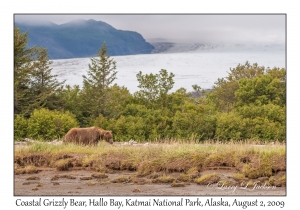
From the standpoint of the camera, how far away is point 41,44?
3469 centimetres

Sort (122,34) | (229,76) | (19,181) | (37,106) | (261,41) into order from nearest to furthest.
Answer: (19,181)
(122,34)
(37,106)
(261,41)
(229,76)

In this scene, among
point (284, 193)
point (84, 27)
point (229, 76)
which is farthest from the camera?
point (229, 76)

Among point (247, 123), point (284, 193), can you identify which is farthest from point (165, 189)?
point (247, 123)

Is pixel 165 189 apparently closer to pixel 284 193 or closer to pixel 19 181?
pixel 284 193

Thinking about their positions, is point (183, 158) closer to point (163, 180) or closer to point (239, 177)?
point (163, 180)

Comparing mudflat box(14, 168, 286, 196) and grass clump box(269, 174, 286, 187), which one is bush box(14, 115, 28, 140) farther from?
grass clump box(269, 174, 286, 187)

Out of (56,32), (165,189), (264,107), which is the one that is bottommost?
(165,189)

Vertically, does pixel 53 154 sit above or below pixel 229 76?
below

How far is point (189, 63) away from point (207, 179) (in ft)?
113

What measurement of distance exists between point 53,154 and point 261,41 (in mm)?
20296

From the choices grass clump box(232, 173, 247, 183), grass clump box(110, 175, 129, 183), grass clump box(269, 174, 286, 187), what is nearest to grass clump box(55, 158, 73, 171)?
grass clump box(110, 175, 129, 183)

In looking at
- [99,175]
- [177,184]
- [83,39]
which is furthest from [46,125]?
[177,184]

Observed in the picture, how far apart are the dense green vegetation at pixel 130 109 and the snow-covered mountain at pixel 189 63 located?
349cm

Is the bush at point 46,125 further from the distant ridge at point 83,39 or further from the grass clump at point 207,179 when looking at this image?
the grass clump at point 207,179
